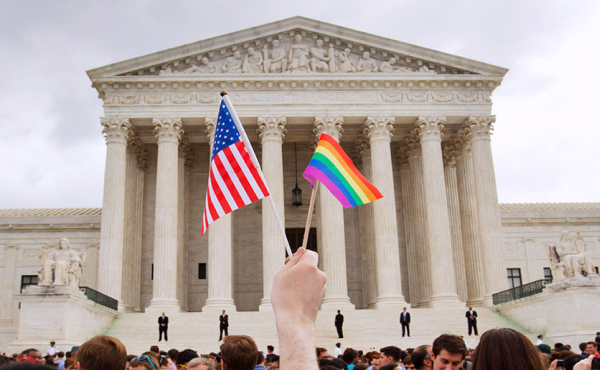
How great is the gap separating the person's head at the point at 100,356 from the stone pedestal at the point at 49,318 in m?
24.1

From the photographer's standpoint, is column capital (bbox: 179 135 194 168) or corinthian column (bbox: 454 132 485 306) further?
column capital (bbox: 179 135 194 168)

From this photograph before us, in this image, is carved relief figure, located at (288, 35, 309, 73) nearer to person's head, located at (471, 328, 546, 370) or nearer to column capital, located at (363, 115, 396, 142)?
column capital, located at (363, 115, 396, 142)

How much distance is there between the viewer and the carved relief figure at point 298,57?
3950 centimetres

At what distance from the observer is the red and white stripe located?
9.93m

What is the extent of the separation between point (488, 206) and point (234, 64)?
18020 millimetres

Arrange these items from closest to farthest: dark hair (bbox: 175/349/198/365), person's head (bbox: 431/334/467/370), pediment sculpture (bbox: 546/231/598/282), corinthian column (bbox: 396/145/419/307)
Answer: person's head (bbox: 431/334/467/370) < dark hair (bbox: 175/349/198/365) < pediment sculpture (bbox: 546/231/598/282) < corinthian column (bbox: 396/145/419/307)

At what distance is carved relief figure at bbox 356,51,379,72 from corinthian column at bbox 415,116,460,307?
4.38m

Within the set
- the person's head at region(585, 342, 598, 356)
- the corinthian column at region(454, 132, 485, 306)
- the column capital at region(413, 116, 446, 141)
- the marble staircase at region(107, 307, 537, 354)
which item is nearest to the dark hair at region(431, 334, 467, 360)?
the person's head at region(585, 342, 598, 356)

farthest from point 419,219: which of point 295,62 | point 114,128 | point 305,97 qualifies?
point 114,128

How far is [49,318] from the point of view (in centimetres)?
2730

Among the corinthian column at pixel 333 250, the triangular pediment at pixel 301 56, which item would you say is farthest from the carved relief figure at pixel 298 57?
the corinthian column at pixel 333 250

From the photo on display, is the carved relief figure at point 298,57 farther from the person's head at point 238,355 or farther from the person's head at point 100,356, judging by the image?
the person's head at point 100,356

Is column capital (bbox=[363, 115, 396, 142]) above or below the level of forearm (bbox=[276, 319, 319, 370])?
above

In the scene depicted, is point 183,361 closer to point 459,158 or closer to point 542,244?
point 459,158
